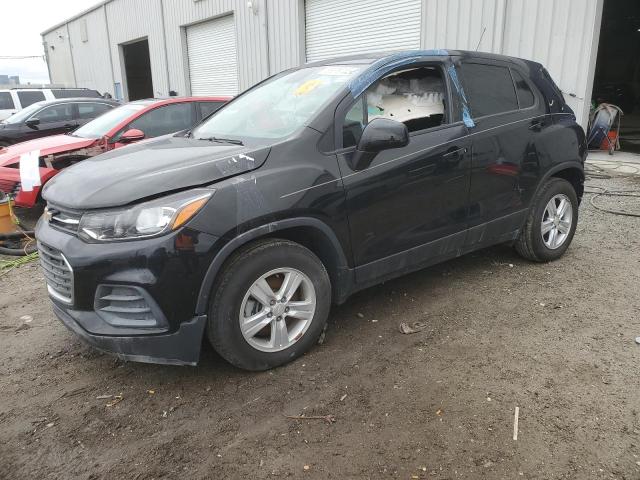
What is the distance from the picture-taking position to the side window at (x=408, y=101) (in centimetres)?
328

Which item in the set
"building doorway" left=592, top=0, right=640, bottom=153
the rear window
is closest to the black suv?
the rear window

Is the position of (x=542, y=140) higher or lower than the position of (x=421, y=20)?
lower

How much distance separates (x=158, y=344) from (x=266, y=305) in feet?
1.99

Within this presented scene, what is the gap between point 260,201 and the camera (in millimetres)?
2742

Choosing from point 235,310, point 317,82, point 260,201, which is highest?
point 317,82

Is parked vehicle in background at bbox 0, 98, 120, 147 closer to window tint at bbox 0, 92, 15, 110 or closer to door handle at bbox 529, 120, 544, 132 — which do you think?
window tint at bbox 0, 92, 15, 110

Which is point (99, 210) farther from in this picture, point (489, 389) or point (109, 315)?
point (489, 389)

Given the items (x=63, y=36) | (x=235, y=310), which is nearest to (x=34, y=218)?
(x=235, y=310)

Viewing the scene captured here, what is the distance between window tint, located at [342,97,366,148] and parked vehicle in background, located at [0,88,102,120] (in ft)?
40.6

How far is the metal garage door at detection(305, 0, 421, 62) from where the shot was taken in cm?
1000

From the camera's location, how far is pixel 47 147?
642 cm

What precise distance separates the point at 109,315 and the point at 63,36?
1253 inches

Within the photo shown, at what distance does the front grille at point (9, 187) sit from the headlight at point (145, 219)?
4366mm

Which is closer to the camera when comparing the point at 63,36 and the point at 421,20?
the point at 421,20
